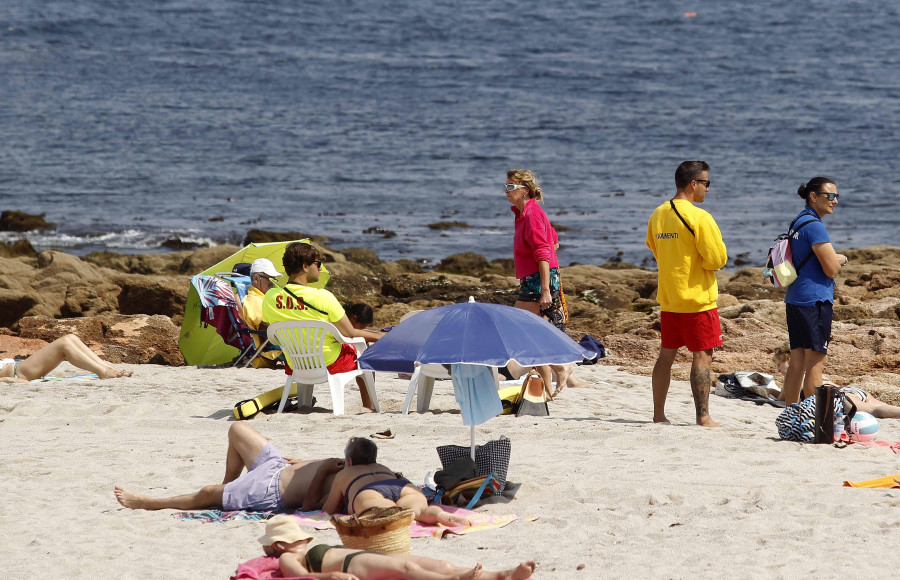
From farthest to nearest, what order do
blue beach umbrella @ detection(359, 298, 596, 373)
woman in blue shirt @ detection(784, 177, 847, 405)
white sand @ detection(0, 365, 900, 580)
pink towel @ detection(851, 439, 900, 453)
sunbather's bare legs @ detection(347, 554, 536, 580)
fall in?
woman in blue shirt @ detection(784, 177, 847, 405), pink towel @ detection(851, 439, 900, 453), blue beach umbrella @ detection(359, 298, 596, 373), white sand @ detection(0, 365, 900, 580), sunbather's bare legs @ detection(347, 554, 536, 580)

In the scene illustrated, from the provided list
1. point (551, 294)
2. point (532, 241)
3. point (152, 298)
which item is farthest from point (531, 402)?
point (152, 298)

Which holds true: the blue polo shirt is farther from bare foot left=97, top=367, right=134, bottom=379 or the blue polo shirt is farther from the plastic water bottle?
bare foot left=97, top=367, right=134, bottom=379

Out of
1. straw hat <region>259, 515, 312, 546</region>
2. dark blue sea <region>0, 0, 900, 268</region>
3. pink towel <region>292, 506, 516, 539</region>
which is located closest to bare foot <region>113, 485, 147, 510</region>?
pink towel <region>292, 506, 516, 539</region>

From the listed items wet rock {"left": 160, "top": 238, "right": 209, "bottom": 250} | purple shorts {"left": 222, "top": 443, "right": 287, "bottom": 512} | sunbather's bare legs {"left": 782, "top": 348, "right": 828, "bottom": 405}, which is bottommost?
wet rock {"left": 160, "top": 238, "right": 209, "bottom": 250}

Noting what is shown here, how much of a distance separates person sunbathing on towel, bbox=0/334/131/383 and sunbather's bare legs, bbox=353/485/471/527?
497 centimetres

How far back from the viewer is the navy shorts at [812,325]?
266 inches

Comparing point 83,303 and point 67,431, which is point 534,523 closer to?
point 67,431

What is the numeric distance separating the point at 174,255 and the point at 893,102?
3385cm

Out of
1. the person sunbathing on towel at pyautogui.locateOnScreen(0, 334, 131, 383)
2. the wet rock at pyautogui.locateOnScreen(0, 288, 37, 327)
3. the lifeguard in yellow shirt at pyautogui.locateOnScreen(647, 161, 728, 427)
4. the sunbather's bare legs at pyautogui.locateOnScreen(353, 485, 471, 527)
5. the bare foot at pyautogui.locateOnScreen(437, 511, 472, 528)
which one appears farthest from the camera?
the wet rock at pyautogui.locateOnScreen(0, 288, 37, 327)

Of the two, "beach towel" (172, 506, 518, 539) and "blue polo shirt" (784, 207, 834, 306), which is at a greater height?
"blue polo shirt" (784, 207, 834, 306)

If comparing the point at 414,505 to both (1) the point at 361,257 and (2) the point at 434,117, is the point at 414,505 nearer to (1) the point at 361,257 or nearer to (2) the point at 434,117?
(1) the point at 361,257

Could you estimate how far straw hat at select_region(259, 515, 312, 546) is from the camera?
412 cm

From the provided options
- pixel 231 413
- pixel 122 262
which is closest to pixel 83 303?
pixel 122 262

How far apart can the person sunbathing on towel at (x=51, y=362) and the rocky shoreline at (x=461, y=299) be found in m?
1.30
